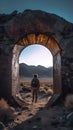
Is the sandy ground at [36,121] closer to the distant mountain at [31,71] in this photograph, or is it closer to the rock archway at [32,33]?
the rock archway at [32,33]

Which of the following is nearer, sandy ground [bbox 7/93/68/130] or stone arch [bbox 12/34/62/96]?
sandy ground [bbox 7/93/68/130]

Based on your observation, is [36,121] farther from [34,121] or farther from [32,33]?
[32,33]

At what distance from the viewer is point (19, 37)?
11734 millimetres

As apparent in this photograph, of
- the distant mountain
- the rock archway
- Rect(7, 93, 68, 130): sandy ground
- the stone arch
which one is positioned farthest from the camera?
the distant mountain

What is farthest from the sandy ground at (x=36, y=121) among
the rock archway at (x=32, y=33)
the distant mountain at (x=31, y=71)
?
the distant mountain at (x=31, y=71)

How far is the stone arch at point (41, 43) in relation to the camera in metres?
12.0

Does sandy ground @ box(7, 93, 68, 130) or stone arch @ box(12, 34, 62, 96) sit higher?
stone arch @ box(12, 34, 62, 96)

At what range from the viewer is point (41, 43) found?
47.6 feet

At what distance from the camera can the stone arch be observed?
12027mm

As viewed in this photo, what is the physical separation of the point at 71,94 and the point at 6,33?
4014 mm

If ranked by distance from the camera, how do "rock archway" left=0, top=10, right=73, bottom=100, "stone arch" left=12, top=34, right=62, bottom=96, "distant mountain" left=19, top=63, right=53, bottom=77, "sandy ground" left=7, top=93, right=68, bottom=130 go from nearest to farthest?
"sandy ground" left=7, top=93, right=68, bottom=130, "rock archway" left=0, top=10, right=73, bottom=100, "stone arch" left=12, top=34, right=62, bottom=96, "distant mountain" left=19, top=63, right=53, bottom=77

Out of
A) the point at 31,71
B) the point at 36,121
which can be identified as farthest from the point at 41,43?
the point at 31,71

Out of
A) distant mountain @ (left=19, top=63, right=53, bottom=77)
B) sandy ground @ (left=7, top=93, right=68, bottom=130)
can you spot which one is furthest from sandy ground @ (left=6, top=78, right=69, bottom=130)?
distant mountain @ (left=19, top=63, right=53, bottom=77)

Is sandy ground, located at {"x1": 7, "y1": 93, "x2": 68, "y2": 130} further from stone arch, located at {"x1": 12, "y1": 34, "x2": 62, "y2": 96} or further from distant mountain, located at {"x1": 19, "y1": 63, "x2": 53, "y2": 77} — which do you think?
distant mountain, located at {"x1": 19, "y1": 63, "x2": 53, "y2": 77}
